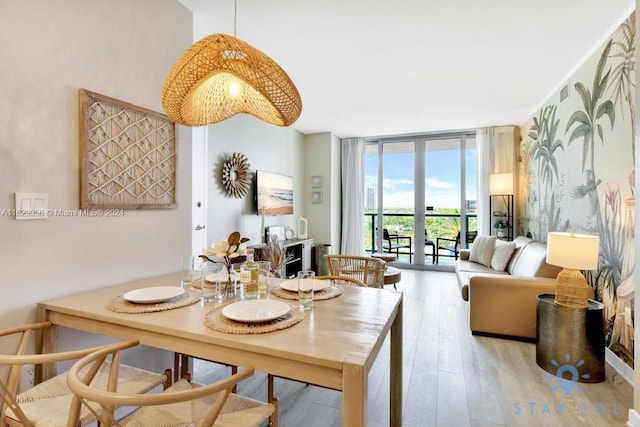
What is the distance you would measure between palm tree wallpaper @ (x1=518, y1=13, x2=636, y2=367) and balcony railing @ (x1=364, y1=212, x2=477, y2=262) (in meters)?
→ 2.03

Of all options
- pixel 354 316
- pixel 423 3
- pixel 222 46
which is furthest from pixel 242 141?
pixel 354 316

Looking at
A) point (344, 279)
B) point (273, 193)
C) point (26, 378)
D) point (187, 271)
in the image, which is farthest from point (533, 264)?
point (26, 378)

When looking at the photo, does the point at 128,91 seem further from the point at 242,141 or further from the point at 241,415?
the point at 242,141

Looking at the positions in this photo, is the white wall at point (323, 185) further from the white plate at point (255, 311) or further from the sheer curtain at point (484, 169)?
the white plate at point (255, 311)

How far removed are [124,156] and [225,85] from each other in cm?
72

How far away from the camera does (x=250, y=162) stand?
4270mm

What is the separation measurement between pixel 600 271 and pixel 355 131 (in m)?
4.06

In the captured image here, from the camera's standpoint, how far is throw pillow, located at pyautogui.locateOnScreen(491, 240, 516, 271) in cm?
397

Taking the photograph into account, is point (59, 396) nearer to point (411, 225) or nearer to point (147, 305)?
point (147, 305)

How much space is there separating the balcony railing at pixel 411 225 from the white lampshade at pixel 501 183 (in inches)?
31.5

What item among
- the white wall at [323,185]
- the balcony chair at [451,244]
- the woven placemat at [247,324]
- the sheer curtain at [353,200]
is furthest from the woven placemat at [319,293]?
the balcony chair at [451,244]

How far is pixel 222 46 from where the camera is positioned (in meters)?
1.21

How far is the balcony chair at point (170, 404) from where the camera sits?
2.52ft

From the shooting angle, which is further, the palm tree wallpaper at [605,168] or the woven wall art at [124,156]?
the palm tree wallpaper at [605,168]
